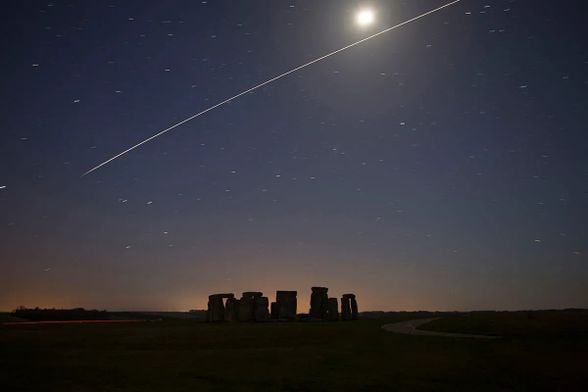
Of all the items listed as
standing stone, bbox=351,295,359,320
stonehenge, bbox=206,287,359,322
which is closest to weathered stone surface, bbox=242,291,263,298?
stonehenge, bbox=206,287,359,322

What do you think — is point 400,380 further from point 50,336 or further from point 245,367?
point 50,336

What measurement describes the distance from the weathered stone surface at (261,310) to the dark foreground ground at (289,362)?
14.4 metres

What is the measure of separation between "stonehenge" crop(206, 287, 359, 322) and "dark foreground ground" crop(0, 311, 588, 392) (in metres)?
14.7

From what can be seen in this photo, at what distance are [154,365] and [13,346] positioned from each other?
283 inches

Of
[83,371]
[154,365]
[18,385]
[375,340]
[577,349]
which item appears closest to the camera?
[18,385]

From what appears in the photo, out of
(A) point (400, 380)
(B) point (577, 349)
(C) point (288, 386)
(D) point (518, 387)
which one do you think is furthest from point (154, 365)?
(B) point (577, 349)

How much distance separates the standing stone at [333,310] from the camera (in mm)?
38719

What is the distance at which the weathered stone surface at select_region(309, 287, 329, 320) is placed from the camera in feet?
127

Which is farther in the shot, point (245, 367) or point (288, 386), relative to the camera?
point (245, 367)

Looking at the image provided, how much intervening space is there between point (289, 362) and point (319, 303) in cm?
2688

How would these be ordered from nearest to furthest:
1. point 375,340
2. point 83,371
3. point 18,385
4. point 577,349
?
point 18,385 → point 83,371 → point 577,349 → point 375,340

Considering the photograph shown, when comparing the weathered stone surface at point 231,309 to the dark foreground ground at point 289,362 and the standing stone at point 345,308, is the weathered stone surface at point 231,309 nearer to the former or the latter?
the standing stone at point 345,308

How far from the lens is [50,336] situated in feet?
60.8

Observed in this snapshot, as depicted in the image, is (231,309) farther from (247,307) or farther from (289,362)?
(289,362)
